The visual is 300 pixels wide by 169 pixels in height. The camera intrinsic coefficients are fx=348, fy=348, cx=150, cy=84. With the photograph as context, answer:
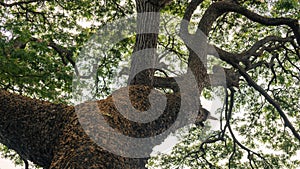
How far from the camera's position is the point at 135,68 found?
5285 mm

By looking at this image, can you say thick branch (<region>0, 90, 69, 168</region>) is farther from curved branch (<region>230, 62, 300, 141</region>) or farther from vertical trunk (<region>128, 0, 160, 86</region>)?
curved branch (<region>230, 62, 300, 141</region>)

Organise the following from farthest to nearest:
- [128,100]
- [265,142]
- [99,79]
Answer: [265,142], [99,79], [128,100]

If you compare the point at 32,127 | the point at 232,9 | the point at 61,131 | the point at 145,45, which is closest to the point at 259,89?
the point at 232,9

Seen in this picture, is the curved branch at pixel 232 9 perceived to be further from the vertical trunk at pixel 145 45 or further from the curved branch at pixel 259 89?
the vertical trunk at pixel 145 45

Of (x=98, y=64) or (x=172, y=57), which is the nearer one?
(x=98, y=64)

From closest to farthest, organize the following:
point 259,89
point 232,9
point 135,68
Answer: point 135,68 < point 232,9 < point 259,89

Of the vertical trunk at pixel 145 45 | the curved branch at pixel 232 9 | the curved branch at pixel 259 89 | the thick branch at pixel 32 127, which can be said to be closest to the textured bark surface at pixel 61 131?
the thick branch at pixel 32 127

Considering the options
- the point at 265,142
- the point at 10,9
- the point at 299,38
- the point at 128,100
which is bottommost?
the point at 128,100

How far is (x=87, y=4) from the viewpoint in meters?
8.99

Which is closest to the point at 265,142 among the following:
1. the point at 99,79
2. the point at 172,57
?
the point at 172,57

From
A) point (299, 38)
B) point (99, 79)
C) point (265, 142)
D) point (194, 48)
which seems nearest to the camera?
point (194, 48)

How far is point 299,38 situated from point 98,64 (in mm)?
4793

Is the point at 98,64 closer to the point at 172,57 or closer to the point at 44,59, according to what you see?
the point at 44,59

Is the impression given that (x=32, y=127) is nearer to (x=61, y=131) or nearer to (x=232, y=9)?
(x=61, y=131)
